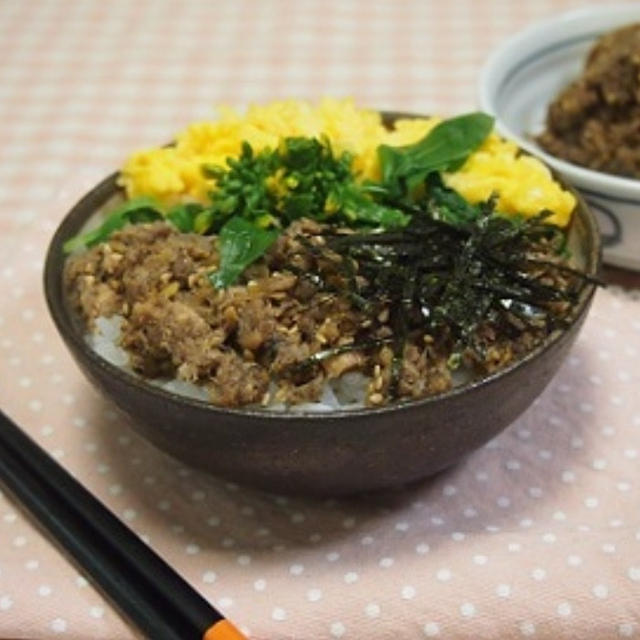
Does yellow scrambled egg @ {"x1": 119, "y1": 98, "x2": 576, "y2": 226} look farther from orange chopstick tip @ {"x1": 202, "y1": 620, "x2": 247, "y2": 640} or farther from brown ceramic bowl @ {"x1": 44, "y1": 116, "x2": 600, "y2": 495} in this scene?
orange chopstick tip @ {"x1": 202, "y1": 620, "x2": 247, "y2": 640}

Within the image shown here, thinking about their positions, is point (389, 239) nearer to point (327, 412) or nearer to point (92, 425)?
point (327, 412)

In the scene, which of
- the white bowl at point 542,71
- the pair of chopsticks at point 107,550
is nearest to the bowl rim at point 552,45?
the white bowl at point 542,71

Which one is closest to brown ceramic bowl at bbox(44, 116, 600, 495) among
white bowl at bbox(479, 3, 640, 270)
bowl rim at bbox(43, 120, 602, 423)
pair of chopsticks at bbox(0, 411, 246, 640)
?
bowl rim at bbox(43, 120, 602, 423)

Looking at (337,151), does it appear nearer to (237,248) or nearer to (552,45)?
(237,248)

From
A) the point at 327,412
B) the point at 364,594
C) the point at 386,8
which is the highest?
the point at 327,412

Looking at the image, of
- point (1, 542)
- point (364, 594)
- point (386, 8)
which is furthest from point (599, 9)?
point (1, 542)

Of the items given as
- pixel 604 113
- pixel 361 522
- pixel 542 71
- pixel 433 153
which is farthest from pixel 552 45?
pixel 361 522

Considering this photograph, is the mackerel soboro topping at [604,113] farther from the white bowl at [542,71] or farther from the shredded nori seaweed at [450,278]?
the shredded nori seaweed at [450,278]
